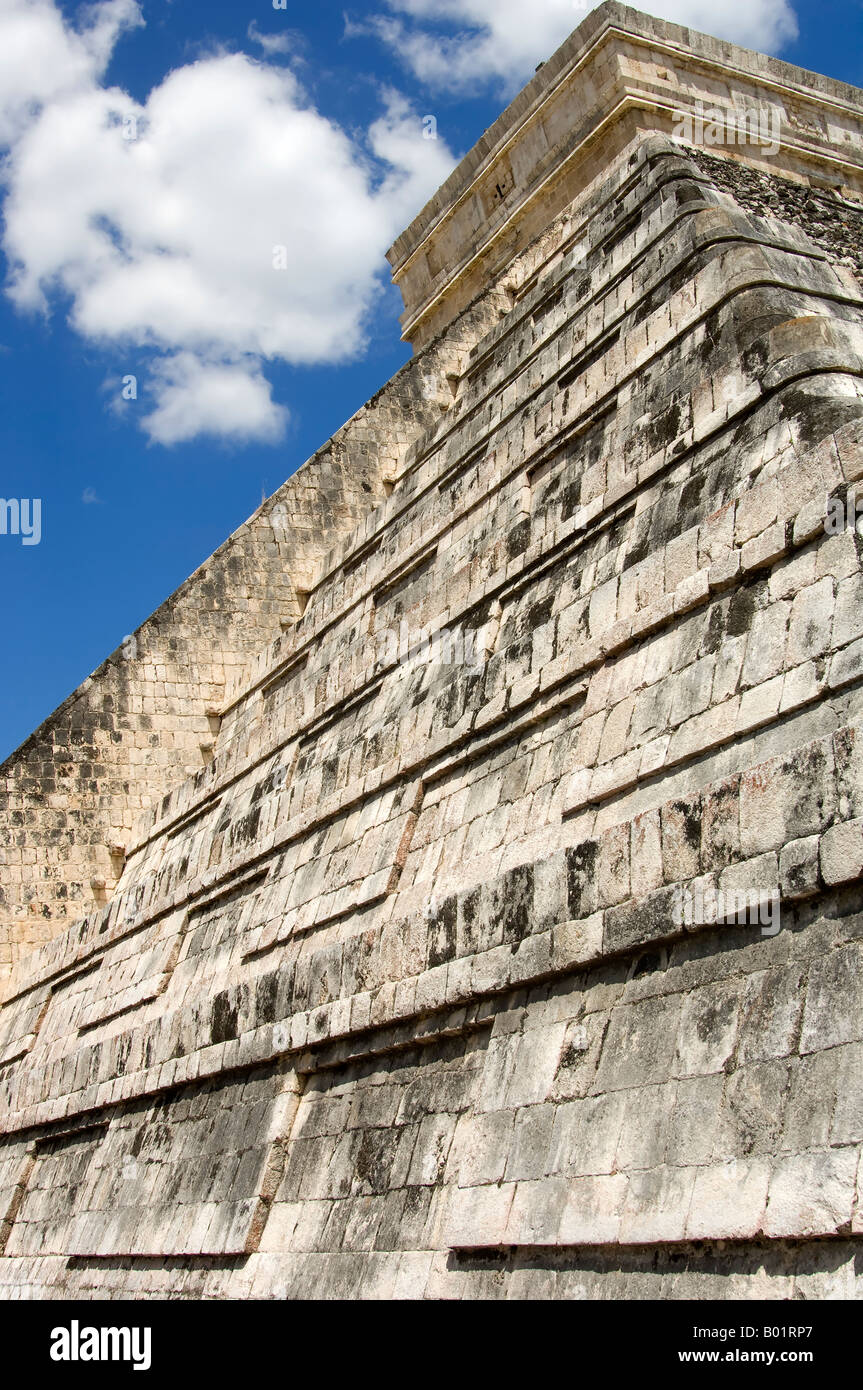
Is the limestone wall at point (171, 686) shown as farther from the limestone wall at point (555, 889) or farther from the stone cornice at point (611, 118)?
the limestone wall at point (555, 889)

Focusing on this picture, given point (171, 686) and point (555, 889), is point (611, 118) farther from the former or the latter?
point (555, 889)

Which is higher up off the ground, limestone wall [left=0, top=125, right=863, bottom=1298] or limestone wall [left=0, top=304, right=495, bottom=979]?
limestone wall [left=0, top=304, right=495, bottom=979]

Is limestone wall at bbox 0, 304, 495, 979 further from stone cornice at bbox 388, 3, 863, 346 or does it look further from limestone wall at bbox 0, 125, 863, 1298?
limestone wall at bbox 0, 125, 863, 1298

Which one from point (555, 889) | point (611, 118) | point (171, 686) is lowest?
point (555, 889)

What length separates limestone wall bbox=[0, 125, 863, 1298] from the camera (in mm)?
4102

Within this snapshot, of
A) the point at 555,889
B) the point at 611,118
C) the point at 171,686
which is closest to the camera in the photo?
the point at 555,889

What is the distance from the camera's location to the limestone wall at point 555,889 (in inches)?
161

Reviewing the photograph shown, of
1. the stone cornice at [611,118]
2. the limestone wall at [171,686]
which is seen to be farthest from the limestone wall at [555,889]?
the limestone wall at [171,686]

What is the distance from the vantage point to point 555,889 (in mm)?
5238

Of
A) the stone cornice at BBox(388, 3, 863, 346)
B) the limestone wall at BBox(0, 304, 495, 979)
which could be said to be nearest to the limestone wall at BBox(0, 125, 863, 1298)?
the stone cornice at BBox(388, 3, 863, 346)

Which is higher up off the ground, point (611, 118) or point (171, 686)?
point (611, 118)

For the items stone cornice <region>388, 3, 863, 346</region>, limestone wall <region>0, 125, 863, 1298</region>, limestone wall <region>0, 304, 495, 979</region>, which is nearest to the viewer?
limestone wall <region>0, 125, 863, 1298</region>

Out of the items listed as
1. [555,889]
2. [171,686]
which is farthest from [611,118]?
[555,889]
